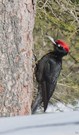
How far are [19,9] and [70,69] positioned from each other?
6.83 feet

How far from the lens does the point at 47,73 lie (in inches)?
185

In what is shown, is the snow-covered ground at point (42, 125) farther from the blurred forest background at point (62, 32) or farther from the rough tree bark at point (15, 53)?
the blurred forest background at point (62, 32)

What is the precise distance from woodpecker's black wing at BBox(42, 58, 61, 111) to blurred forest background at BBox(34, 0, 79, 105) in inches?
4.0

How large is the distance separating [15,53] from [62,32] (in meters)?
1.58

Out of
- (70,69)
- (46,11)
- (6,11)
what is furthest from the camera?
(70,69)

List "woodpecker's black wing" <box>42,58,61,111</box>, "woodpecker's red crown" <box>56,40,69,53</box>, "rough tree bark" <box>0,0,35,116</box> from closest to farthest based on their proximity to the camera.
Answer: "rough tree bark" <box>0,0,35,116</box>
"woodpecker's black wing" <box>42,58,61,111</box>
"woodpecker's red crown" <box>56,40,69,53</box>

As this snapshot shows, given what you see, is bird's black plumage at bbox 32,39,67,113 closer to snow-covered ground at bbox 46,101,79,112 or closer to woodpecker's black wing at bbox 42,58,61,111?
woodpecker's black wing at bbox 42,58,61,111

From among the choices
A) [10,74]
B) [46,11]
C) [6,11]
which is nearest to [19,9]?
[6,11]

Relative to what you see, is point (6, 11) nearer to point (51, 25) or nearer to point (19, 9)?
point (19, 9)

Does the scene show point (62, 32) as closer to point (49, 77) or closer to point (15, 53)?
point (49, 77)

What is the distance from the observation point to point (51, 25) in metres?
4.32

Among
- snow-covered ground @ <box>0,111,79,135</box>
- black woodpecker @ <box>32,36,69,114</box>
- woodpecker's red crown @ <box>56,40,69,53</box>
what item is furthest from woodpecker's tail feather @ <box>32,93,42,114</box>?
snow-covered ground @ <box>0,111,79,135</box>

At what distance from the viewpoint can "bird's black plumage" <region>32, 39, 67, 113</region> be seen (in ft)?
14.1

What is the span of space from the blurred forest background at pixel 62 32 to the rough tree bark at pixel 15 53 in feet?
3.74
